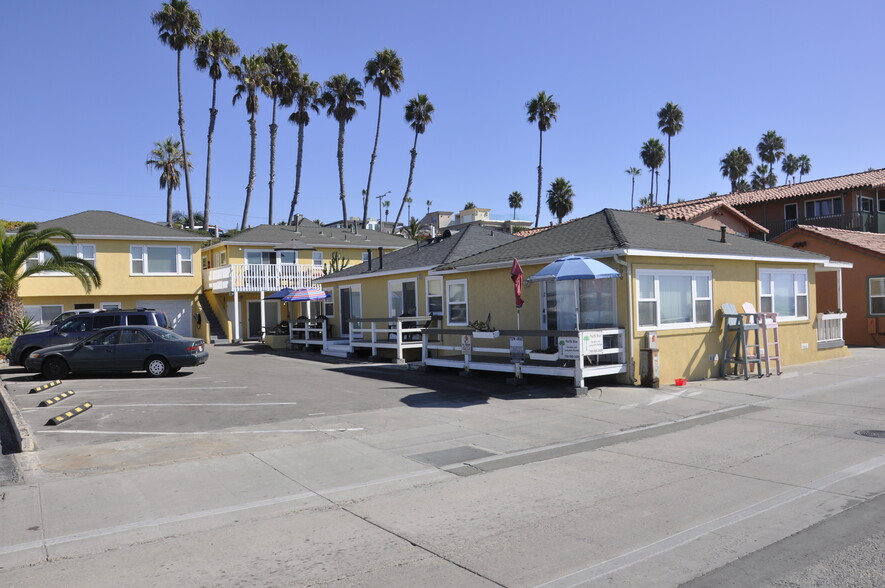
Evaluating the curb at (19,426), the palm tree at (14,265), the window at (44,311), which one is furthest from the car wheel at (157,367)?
the window at (44,311)

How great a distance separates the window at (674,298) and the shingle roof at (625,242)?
2.12 feet

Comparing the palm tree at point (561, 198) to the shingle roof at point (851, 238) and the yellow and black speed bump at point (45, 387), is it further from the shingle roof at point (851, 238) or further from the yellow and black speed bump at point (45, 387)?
the yellow and black speed bump at point (45, 387)

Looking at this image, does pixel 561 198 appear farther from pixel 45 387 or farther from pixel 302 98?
pixel 45 387

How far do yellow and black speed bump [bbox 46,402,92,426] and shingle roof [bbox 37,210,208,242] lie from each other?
22.8 m

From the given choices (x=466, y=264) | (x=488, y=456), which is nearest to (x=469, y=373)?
(x=466, y=264)

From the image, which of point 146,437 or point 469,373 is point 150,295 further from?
point 146,437

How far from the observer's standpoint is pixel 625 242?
14.6 meters

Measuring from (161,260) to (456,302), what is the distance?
71.8ft

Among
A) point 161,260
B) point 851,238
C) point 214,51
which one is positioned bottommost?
point 851,238

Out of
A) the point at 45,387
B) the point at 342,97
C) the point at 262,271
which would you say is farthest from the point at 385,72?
the point at 45,387

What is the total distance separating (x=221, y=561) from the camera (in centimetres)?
541

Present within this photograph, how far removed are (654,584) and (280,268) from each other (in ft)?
104

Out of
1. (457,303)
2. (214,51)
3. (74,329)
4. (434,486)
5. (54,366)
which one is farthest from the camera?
(214,51)

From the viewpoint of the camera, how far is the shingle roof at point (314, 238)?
36.2m
